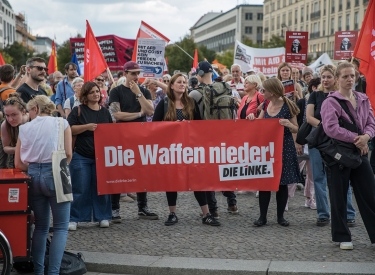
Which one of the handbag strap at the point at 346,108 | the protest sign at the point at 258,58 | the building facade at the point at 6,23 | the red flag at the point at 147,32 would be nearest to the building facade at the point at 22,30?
the building facade at the point at 6,23

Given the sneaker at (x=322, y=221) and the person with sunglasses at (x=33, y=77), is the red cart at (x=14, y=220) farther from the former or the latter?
the sneaker at (x=322, y=221)

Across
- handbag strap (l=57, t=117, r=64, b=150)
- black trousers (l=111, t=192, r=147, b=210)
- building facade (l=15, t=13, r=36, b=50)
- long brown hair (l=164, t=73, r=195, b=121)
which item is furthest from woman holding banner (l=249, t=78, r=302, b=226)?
building facade (l=15, t=13, r=36, b=50)

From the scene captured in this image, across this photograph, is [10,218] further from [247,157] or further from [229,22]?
[229,22]

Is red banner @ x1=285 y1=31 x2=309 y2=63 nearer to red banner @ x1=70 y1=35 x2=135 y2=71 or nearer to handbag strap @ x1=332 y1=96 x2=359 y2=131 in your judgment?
red banner @ x1=70 y1=35 x2=135 y2=71

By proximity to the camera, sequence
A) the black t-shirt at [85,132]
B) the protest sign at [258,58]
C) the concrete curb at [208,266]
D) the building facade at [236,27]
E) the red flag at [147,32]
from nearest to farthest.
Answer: the concrete curb at [208,266]
the black t-shirt at [85,132]
the red flag at [147,32]
the protest sign at [258,58]
the building facade at [236,27]

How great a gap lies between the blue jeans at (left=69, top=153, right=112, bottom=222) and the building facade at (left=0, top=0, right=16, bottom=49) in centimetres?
10959

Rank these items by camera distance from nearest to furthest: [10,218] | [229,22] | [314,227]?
[10,218], [314,227], [229,22]

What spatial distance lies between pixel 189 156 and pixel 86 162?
136 cm

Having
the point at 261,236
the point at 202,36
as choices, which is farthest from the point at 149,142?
the point at 202,36

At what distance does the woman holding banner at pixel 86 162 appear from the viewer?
821 centimetres

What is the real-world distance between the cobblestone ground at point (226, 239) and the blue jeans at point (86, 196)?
172 millimetres

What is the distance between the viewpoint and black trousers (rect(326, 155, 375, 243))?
6.98 m

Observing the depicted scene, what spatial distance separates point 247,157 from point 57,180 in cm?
340

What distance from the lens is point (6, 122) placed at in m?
6.87
